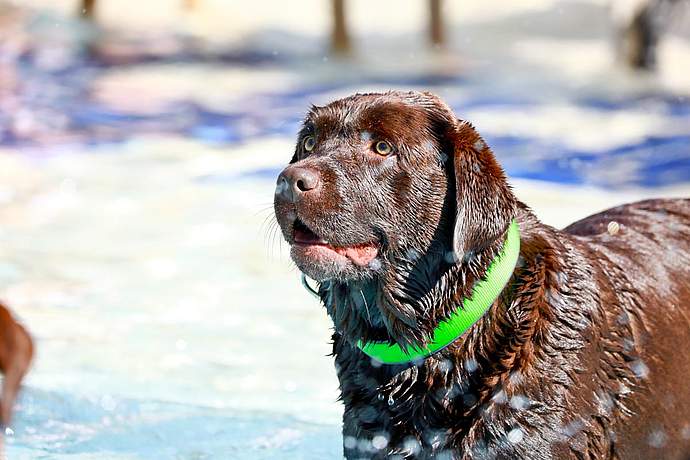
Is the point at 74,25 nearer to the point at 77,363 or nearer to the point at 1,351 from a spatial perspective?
the point at 77,363

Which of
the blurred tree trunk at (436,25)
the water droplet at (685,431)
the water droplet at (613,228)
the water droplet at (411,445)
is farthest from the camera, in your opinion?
the blurred tree trunk at (436,25)

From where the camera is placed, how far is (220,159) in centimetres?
1354

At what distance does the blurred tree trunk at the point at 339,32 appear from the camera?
18.9 meters

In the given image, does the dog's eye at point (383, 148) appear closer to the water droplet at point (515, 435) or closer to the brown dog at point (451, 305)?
the brown dog at point (451, 305)

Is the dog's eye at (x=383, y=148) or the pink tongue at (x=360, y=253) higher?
the dog's eye at (x=383, y=148)

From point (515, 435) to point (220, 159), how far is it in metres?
9.79

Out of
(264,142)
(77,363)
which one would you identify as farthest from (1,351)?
(264,142)

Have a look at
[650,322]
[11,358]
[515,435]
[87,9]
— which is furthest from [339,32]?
[11,358]

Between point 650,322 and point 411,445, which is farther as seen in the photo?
point 650,322

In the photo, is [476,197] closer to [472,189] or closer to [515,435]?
[472,189]

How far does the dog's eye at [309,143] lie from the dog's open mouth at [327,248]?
37cm

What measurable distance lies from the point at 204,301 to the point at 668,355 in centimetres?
450

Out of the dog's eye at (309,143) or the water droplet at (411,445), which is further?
the dog's eye at (309,143)

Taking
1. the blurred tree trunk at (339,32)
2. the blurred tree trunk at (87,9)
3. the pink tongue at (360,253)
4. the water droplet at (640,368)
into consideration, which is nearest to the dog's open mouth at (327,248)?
the pink tongue at (360,253)
